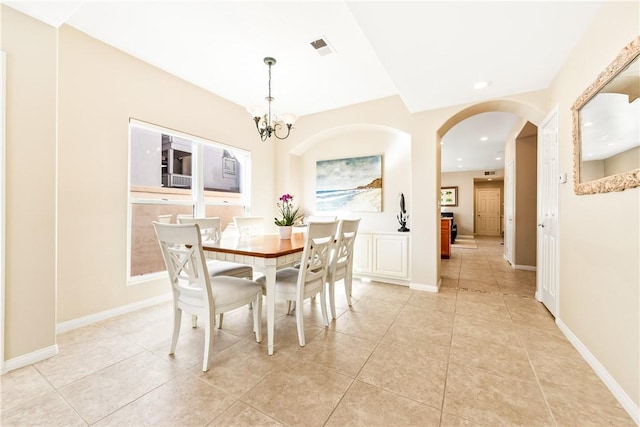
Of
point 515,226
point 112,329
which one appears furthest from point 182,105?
point 515,226

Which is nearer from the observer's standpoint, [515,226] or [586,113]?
[586,113]

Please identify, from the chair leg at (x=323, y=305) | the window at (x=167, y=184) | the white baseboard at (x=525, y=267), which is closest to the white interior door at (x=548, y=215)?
the white baseboard at (x=525, y=267)

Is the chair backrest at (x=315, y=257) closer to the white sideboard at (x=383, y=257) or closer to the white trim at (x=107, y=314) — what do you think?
the white sideboard at (x=383, y=257)

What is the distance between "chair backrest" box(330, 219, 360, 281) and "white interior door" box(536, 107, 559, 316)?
6.62 ft

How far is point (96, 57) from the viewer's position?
2496 millimetres

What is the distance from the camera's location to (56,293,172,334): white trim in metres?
2.28

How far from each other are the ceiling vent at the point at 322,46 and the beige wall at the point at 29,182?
210 centimetres

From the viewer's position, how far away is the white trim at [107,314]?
228 cm

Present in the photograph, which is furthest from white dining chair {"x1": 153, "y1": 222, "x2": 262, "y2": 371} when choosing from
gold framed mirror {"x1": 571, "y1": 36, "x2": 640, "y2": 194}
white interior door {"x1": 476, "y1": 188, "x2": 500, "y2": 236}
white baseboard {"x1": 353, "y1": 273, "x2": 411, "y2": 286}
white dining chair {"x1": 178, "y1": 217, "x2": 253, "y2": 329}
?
white interior door {"x1": 476, "y1": 188, "x2": 500, "y2": 236}

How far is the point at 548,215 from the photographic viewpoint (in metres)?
2.79

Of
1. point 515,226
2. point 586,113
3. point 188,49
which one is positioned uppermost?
point 188,49

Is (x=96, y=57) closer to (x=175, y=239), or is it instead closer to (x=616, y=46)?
(x=175, y=239)

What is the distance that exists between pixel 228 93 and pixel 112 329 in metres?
3.18

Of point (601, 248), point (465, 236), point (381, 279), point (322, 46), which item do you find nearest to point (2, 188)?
point (322, 46)
